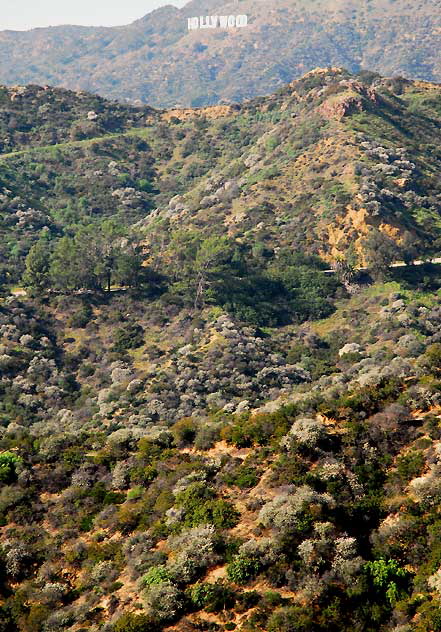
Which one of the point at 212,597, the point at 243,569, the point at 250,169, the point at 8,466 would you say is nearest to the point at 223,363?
the point at 8,466

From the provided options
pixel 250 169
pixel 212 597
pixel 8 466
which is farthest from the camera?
pixel 250 169

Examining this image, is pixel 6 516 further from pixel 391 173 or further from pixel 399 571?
pixel 391 173

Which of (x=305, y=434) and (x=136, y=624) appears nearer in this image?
(x=136, y=624)

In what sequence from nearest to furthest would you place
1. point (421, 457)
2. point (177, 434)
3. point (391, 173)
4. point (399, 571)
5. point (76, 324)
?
point (399, 571), point (421, 457), point (177, 434), point (76, 324), point (391, 173)

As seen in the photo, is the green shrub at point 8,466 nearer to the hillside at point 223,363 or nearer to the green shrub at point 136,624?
the hillside at point 223,363

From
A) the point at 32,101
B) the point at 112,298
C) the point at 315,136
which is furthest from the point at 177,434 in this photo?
the point at 32,101

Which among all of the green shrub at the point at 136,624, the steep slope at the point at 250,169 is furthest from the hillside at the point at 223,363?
the steep slope at the point at 250,169

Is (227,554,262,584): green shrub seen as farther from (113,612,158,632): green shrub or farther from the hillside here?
(113,612,158,632): green shrub

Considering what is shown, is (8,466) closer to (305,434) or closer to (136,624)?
(136,624)

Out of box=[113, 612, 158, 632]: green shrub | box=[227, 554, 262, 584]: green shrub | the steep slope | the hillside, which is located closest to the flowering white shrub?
the hillside
